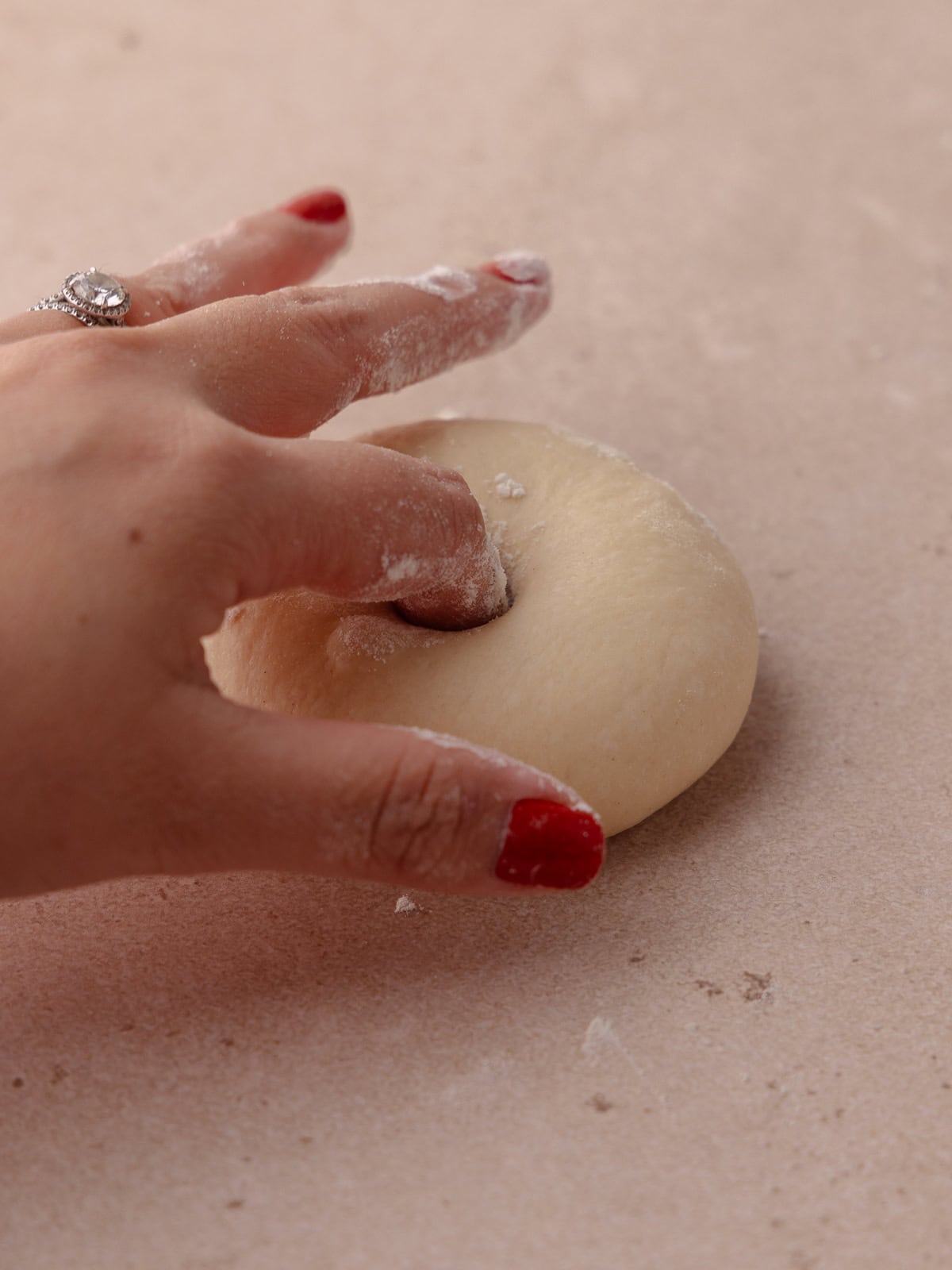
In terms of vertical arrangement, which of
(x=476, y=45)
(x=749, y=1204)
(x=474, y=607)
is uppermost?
(x=476, y=45)

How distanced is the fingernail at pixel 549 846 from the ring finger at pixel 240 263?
0.57 meters

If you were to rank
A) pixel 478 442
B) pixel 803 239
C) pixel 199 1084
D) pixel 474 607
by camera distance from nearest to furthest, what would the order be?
pixel 199 1084, pixel 474 607, pixel 478 442, pixel 803 239

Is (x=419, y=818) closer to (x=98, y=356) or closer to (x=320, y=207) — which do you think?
(x=98, y=356)

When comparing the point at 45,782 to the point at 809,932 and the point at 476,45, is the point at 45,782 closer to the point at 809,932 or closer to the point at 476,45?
the point at 809,932

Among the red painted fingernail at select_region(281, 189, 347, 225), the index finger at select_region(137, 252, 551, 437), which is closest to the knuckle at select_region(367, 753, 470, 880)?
the index finger at select_region(137, 252, 551, 437)

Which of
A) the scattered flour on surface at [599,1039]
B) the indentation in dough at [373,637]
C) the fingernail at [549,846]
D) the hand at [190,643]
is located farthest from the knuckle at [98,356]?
the scattered flour on surface at [599,1039]

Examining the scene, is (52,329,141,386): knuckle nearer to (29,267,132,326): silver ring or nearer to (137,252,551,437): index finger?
(137,252,551,437): index finger

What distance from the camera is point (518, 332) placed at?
122cm

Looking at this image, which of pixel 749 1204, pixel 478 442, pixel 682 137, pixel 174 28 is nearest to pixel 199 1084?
pixel 749 1204

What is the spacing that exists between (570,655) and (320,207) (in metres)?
0.64

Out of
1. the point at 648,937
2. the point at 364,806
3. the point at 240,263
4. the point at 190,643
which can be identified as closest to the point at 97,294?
the point at 240,263

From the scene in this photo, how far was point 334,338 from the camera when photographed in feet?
3.25

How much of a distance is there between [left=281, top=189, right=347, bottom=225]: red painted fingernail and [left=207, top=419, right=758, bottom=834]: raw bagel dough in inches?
16.8

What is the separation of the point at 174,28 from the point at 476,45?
58cm
